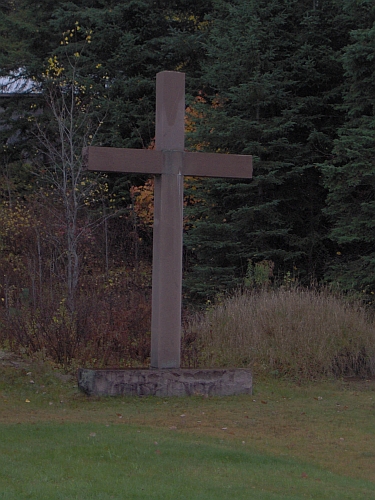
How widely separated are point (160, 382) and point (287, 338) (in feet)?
10.8

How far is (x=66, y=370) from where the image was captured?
10.2 m

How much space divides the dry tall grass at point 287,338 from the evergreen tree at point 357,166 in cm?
472

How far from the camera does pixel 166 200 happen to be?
351 inches

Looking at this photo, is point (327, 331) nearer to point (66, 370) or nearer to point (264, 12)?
point (66, 370)

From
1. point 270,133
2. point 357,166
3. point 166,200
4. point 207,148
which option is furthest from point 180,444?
point 207,148

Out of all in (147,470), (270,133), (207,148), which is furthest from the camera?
(207,148)

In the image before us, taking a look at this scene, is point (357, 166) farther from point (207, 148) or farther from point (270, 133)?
point (207, 148)

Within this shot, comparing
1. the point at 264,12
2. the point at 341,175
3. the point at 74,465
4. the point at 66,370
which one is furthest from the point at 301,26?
the point at 74,465

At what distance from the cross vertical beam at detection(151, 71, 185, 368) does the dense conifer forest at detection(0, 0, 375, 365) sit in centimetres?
265

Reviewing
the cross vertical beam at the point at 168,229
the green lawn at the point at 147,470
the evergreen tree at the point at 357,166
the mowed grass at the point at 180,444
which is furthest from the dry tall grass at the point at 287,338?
the evergreen tree at the point at 357,166

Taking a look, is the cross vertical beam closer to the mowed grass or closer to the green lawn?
the mowed grass

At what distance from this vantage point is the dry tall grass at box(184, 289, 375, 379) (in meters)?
11.3

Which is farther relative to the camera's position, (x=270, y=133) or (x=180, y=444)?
(x=270, y=133)

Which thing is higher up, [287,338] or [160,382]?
[287,338]
